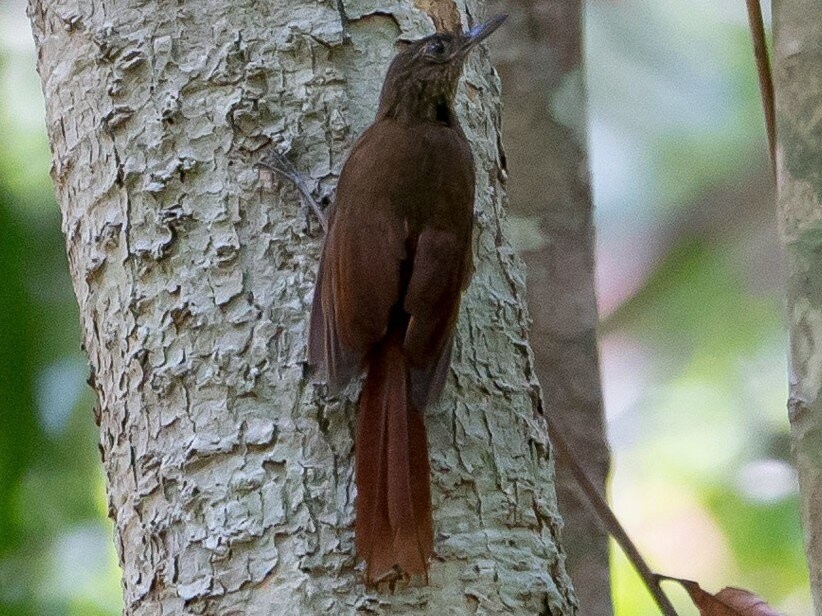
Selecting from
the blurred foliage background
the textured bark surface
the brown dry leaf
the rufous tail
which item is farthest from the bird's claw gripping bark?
the blurred foliage background

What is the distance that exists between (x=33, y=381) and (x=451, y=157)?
1.56m

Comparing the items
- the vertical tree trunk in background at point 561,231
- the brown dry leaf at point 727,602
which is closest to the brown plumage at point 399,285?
the brown dry leaf at point 727,602

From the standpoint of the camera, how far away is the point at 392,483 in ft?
7.36

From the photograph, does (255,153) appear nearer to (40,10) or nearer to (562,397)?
(40,10)

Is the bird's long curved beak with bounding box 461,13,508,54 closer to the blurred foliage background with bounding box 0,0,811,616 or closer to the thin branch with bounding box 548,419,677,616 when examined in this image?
the thin branch with bounding box 548,419,677,616

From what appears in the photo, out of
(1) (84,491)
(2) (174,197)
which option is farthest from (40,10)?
(1) (84,491)

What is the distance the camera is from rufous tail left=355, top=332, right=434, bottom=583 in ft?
7.25

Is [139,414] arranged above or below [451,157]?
below

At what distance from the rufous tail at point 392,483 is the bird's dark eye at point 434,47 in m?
0.72

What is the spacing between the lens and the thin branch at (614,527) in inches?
109

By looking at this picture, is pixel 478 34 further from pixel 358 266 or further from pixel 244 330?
pixel 244 330

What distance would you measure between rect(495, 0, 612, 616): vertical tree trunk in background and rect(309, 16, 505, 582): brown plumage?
0.98m

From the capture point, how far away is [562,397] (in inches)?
143

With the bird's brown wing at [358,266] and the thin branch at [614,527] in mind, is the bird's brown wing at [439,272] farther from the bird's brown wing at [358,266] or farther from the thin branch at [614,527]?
the thin branch at [614,527]
